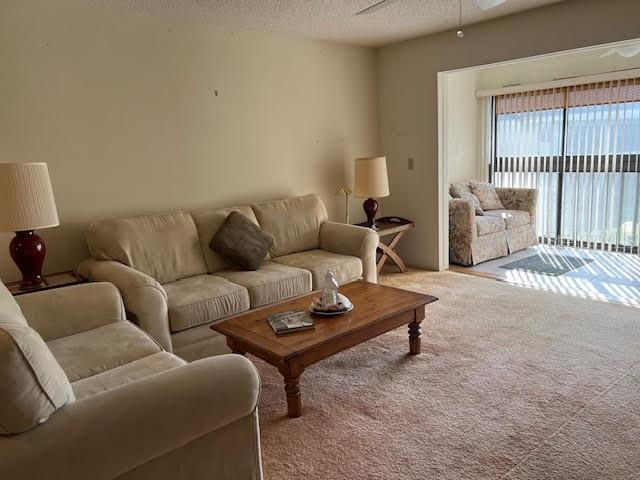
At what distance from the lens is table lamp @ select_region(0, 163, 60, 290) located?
2.71 metres

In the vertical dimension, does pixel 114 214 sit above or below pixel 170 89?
below

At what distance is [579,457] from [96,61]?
3.71 metres

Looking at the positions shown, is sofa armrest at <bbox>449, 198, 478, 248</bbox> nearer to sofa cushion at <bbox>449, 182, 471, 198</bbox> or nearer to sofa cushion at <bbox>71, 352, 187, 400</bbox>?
sofa cushion at <bbox>449, 182, 471, 198</bbox>

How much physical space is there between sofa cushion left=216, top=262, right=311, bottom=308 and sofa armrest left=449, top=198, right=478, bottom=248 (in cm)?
227

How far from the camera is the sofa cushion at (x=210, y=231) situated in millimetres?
3684

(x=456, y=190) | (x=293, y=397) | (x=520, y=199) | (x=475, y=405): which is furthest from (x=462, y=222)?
(x=293, y=397)

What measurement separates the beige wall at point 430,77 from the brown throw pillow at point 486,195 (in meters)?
1.25

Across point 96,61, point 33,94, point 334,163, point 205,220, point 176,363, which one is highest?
point 96,61

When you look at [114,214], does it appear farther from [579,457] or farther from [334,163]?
[579,457]

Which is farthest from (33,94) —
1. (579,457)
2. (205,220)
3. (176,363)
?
(579,457)

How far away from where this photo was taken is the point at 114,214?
11.9 feet

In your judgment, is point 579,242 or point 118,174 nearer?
point 118,174

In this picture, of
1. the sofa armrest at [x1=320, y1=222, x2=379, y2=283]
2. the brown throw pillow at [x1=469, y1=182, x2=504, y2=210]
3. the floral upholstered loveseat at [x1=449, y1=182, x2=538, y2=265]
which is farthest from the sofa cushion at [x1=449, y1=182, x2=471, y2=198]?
the sofa armrest at [x1=320, y1=222, x2=379, y2=283]

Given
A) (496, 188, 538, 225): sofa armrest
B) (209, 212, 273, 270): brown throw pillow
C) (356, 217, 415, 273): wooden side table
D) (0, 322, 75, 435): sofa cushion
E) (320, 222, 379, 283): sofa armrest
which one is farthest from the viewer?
(496, 188, 538, 225): sofa armrest
